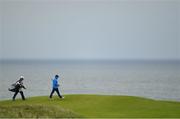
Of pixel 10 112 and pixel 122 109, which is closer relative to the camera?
pixel 10 112

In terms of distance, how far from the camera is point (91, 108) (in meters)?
30.2

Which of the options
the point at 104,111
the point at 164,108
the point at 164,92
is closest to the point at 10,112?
the point at 104,111

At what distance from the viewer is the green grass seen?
84.8 ft

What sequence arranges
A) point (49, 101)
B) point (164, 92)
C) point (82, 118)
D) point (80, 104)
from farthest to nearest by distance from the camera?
point (164, 92) < point (49, 101) < point (80, 104) < point (82, 118)

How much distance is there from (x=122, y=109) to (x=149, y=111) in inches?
75.4

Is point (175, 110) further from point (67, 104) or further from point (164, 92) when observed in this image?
point (164, 92)

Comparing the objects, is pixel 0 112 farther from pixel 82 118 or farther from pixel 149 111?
pixel 149 111

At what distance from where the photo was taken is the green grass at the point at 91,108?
25.9 m

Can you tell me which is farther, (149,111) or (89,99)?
(89,99)

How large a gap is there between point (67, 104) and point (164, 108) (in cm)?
690

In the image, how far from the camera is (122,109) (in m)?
30.2

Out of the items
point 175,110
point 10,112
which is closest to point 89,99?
point 175,110

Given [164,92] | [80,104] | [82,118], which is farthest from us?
[164,92]

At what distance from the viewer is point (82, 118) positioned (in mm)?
25078
